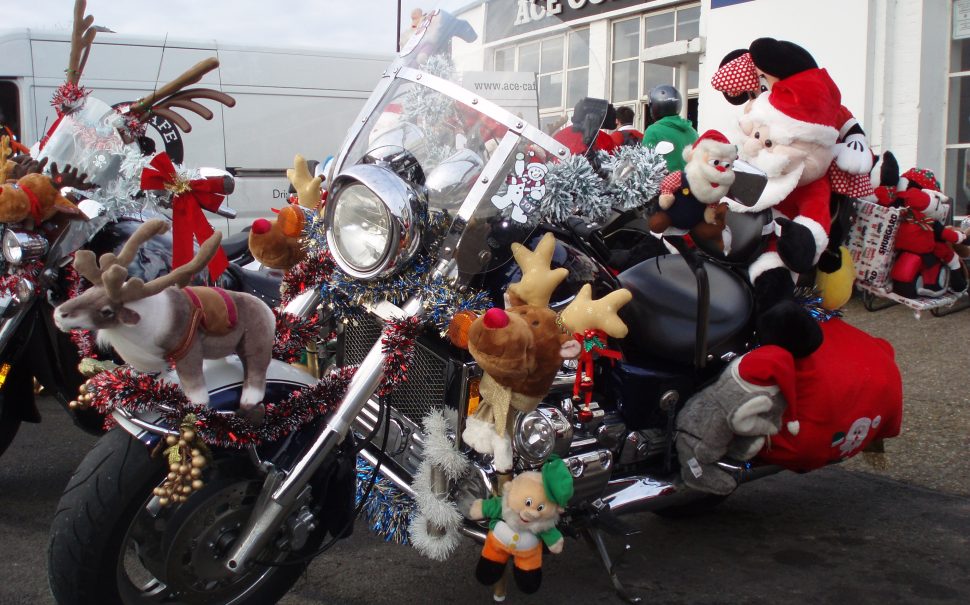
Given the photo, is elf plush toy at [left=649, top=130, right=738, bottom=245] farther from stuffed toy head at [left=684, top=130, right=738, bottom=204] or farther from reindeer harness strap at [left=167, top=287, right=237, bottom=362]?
reindeer harness strap at [left=167, top=287, right=237, bottom=362]

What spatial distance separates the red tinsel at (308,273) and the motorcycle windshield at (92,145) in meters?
1.26

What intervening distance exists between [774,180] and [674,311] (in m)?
0.57

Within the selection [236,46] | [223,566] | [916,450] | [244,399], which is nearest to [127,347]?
[244,399]

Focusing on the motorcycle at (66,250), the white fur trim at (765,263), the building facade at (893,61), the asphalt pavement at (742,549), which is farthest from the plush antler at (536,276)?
the building facade at (893,61)

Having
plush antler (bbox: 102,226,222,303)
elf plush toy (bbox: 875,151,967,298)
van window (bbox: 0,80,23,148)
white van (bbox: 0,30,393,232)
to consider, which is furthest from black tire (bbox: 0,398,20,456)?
van window (bbox: 0,80,23,148)

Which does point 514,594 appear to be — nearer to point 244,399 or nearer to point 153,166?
point 244,399

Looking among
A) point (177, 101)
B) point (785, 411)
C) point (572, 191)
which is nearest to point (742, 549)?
point (785, 411)

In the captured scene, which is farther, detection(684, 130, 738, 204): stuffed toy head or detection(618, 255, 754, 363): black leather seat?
detection(618, 255, 754, 363): black leather seat

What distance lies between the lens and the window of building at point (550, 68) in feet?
9.68

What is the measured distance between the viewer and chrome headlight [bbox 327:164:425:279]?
2516 millimetres

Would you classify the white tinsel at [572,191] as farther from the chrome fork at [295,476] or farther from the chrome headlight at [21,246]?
the chrome headlight at [21,246]

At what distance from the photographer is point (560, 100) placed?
9.78 feet

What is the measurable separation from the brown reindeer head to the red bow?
0.53 metres

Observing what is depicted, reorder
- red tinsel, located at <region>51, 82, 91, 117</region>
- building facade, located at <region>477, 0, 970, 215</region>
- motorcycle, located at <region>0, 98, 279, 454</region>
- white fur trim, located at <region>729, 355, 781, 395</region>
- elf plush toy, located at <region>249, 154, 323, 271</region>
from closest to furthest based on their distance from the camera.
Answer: white fur trim, located at <region>729, 355, 781, 395</region>
elf plush toy, located at <region>249, 154, 323, 271</region>
motorcycle, located at <region>0, 98, 279, 454</region>
red tinsel, located at <region>51, 82, 91, 117</region>
building facade, located at <region>477, 0, 970, 215</region>
